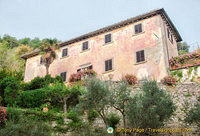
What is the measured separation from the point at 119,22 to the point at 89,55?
459 cm

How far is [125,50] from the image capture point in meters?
20.5

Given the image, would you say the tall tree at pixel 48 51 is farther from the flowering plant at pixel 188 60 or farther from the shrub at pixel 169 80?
the flowering plant at pixel 188 60

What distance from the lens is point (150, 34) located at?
19.6 metres

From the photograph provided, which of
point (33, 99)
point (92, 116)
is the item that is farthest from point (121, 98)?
point (33, 99)

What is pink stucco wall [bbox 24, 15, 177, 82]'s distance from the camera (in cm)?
1838

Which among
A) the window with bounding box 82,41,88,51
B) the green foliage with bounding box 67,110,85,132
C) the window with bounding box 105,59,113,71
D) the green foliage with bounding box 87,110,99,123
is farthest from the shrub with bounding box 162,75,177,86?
the window with bounding box 82,41,88,51

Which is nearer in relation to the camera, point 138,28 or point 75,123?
point 75,123

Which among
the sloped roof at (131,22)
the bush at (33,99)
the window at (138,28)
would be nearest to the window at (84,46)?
the sloped roof at (131,22)

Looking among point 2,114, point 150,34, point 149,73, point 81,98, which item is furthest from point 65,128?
point 150,34

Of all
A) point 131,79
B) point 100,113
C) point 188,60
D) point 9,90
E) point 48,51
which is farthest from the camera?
point 48,51

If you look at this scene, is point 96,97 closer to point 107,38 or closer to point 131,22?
point 131,22

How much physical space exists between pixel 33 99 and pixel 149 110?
28.5 feet

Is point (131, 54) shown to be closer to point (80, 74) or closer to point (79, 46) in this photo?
point (80, 74)

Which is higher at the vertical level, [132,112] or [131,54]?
[131,54]
